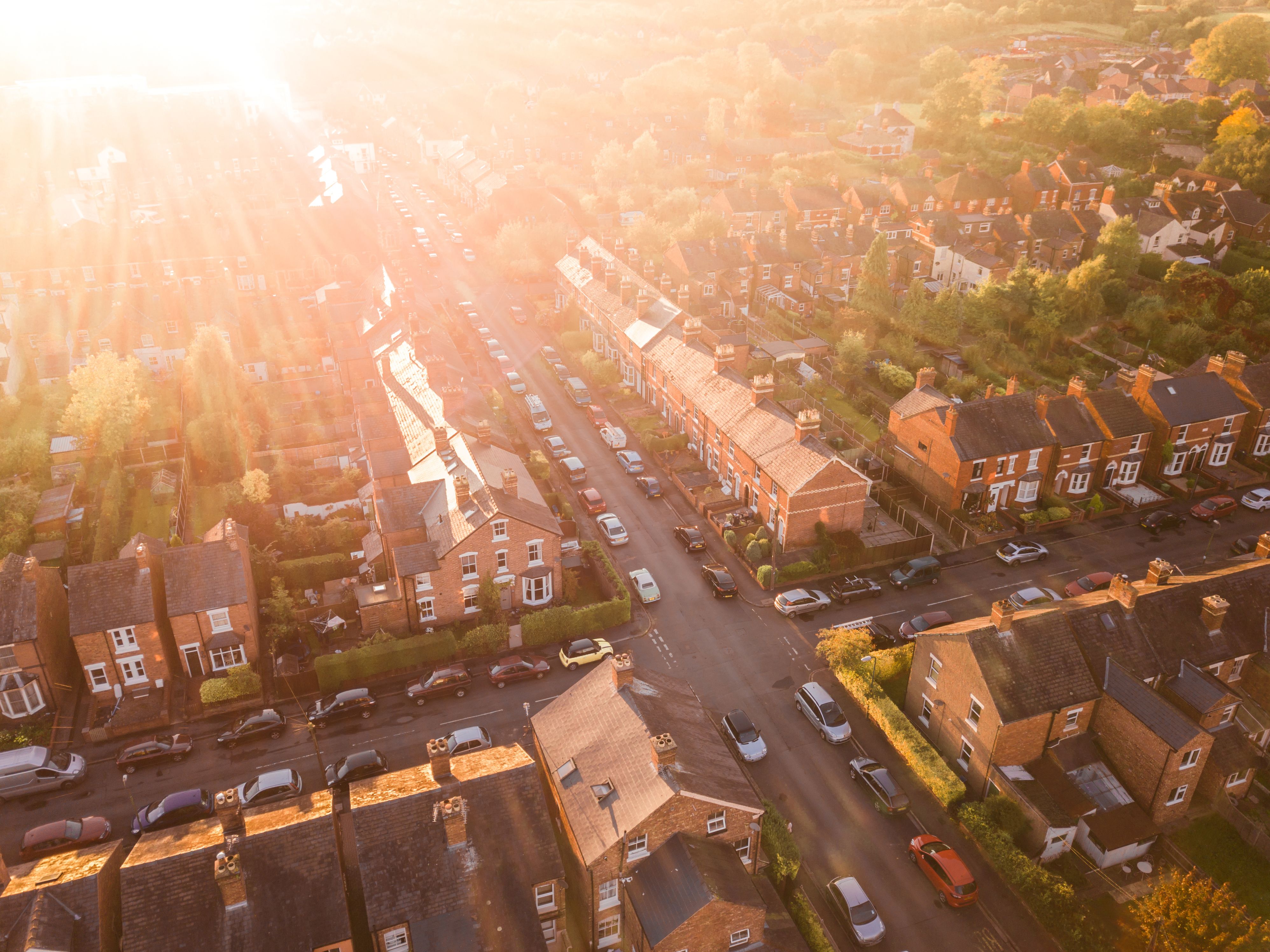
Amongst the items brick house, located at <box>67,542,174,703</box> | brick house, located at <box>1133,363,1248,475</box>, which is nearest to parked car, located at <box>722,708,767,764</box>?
brick house, located at <box>67,542,174,703</box>

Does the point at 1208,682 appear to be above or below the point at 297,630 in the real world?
above

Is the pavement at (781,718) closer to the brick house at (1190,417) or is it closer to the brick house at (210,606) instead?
the brick house at (210,606)

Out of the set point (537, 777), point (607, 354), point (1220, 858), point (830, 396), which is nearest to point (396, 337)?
point (607, 354)

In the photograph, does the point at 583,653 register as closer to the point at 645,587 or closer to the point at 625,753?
the point at 645,587

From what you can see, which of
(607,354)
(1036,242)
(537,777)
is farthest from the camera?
(1036,242)

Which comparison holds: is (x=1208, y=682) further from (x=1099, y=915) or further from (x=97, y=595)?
(x=97, y=595)

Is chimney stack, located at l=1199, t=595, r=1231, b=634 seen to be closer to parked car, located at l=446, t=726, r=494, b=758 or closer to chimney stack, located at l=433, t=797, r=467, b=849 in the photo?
parked car, located at l=446, t=726, r=494, b=758
